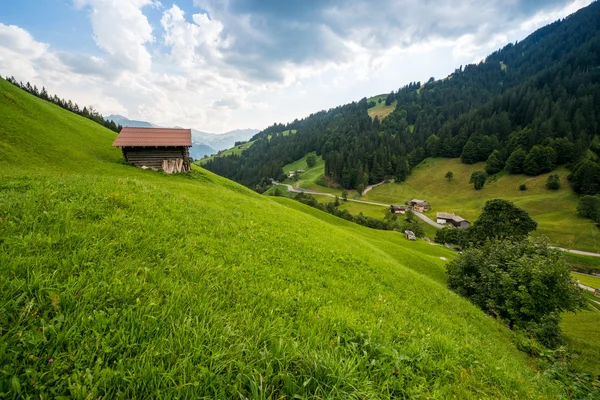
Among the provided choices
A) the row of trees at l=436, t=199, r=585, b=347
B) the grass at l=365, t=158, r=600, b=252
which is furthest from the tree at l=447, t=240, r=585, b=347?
the grass at l=365, t=158, r=600, b=252

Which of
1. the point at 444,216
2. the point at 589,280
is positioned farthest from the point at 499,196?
the point at 589,280

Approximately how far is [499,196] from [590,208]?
2849 cm

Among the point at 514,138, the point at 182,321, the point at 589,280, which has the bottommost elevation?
the point at 589,280

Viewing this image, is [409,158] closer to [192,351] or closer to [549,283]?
[549,283]

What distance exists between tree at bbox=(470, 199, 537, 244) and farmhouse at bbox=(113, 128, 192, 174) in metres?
49.3

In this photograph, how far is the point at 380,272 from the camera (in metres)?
11.1

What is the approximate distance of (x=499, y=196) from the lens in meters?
98.3

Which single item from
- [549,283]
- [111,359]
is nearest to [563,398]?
[111,359]

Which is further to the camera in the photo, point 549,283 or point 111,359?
point 549,283

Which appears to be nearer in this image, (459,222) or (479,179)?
(459,222)

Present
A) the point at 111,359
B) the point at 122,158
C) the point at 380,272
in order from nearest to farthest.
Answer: the point at 111,359
the point at 380,272
the point at 122,158

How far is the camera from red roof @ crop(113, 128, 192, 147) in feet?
91.4

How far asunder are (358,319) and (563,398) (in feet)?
13.3

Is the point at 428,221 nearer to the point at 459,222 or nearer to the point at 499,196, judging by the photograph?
the point at 459,222
